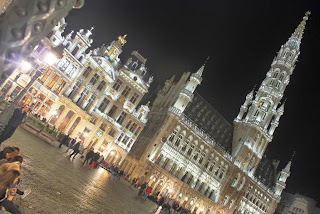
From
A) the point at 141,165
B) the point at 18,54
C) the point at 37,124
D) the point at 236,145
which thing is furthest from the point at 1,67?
the point at 236,145

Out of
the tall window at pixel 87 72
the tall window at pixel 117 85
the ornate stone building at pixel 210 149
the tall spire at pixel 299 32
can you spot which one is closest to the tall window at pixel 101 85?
the tall window at pixel 117 85

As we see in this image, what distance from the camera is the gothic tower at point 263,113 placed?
196 ft

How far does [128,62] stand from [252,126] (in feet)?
101

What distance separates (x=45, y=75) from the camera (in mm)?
36781

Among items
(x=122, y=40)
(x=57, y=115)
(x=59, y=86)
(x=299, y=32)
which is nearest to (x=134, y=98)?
(x=122, y=40)

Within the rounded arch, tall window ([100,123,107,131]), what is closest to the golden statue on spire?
tall window ([100,123,107,131])

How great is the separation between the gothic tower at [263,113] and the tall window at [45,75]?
38.9m

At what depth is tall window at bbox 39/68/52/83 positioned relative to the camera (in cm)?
3634

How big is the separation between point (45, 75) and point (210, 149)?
31393 mm

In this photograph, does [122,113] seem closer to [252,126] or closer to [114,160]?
[114,160]

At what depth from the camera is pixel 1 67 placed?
1.91m

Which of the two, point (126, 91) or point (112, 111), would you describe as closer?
point (112, 111)

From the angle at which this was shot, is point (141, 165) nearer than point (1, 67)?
No

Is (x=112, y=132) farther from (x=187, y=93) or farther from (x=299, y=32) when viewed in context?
(x=299, y=32)
